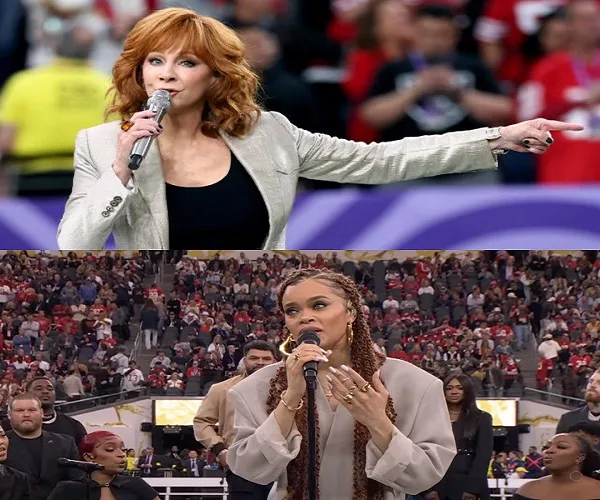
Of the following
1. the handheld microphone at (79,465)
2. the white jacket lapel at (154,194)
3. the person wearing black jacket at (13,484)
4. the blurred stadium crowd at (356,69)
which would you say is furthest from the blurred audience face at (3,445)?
the blurred stadium crowd at (356,69)

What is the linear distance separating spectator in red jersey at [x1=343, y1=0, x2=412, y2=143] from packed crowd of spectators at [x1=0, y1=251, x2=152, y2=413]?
8.07 ft

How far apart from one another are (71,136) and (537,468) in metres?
2.66

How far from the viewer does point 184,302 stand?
9.87ft

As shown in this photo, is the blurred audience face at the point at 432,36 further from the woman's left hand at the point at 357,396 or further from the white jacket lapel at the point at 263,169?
the woman's left hand at the point at 357,396

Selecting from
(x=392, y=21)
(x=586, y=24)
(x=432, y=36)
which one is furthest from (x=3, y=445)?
(x=586, y=24)

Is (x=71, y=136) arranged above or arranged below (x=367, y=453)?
above

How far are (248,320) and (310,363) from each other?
329mm

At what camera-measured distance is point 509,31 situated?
228 inches

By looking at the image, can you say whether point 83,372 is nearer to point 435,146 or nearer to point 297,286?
point 297,286

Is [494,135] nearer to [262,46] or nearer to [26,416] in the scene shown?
[26,416]

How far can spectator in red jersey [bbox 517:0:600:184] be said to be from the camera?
203 inches

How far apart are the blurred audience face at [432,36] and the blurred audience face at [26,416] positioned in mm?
2721

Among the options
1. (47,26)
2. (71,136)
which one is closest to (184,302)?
(71,136)

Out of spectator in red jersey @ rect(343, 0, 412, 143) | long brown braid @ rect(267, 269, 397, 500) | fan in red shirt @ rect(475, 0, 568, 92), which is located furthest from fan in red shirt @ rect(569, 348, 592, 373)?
fan in red shirt @ rect(475, 0, 568, 92)
